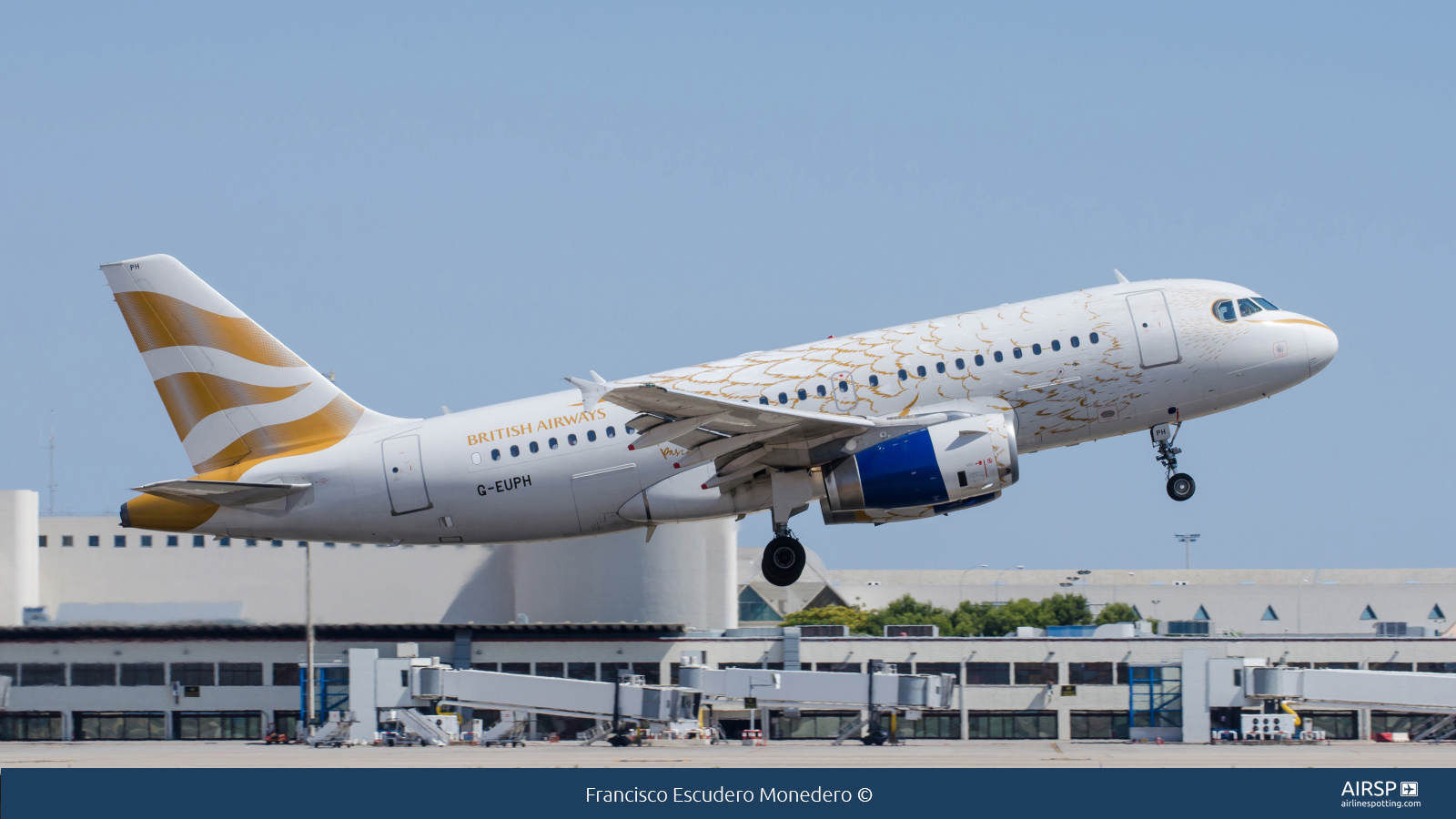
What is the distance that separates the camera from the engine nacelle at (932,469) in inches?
1315

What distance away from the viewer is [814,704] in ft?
156

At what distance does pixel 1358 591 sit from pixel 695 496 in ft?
315

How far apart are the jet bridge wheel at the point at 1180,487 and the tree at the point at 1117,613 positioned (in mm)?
77362

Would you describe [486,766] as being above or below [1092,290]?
below

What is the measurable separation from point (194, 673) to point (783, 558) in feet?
112

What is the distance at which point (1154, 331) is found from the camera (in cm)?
3497

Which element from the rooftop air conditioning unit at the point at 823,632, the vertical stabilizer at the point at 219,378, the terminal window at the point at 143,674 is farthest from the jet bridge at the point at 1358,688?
the terminal window at the point at 143,674

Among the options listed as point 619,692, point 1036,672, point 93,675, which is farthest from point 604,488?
point 93,675

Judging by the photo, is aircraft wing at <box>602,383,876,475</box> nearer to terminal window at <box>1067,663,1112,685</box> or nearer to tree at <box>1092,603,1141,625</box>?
terminal window at <box>1067,663,1112,685</box>

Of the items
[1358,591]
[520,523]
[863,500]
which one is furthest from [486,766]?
[1358,591]

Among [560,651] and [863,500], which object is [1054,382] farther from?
[560,651]

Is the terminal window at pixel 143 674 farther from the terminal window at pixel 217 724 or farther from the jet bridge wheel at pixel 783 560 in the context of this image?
the jet bridge wheel at pixel 783 560

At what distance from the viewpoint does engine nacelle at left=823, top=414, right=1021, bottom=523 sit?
33406mm

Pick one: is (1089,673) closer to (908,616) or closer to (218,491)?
(218,491)
